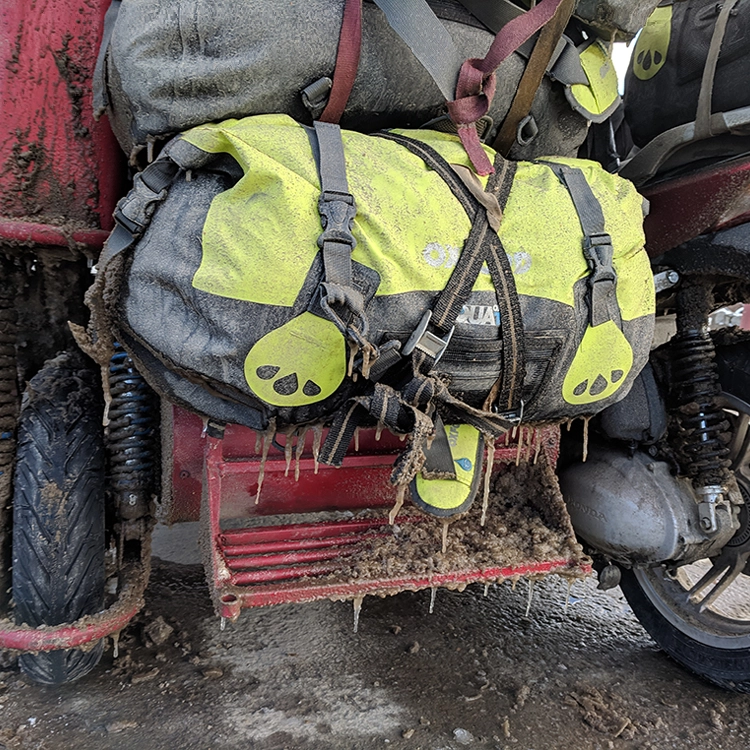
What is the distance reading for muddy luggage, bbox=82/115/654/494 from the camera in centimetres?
122

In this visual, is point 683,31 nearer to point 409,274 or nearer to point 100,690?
point 409,274

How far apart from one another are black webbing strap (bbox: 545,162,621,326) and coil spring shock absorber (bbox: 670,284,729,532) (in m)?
0.56

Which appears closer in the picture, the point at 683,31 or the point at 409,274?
the point at 409,274

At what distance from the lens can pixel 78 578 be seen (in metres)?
1.66

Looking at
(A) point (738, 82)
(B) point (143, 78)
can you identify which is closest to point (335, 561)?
(B) point (143, 78)

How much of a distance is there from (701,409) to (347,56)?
1.42 meters

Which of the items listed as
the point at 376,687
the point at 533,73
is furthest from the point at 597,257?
the point at 376,687

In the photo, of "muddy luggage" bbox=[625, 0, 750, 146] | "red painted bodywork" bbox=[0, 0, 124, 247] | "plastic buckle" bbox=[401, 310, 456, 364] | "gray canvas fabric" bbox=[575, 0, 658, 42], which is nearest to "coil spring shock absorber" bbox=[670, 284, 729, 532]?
"muddy luggage" bbox=[625, 0, 750, 146]

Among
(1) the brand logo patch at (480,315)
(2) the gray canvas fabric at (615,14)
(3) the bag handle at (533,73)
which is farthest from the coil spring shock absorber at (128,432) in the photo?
(2) the gray canvas fabric at (615,14)

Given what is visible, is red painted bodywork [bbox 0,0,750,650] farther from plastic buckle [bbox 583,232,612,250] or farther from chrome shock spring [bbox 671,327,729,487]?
plastic buckle [bbox 583,232,612,250]

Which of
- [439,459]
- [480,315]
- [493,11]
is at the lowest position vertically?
[439,459]

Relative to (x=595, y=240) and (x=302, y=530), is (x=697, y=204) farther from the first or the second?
(x=302, y=530)

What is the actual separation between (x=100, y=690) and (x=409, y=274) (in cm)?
156

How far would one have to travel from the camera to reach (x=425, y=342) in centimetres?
129
